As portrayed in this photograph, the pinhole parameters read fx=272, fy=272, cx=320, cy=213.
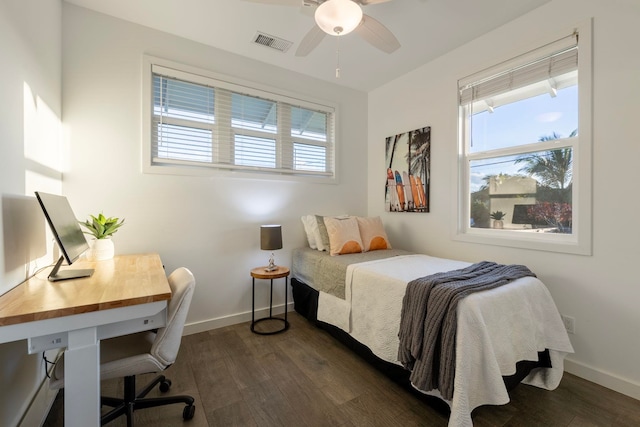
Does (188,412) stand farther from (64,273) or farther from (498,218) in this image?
(498,218)

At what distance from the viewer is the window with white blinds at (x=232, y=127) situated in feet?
8.38

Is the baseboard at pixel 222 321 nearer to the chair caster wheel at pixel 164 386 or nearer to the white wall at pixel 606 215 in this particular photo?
the chair caster wheel at pixel 164 386

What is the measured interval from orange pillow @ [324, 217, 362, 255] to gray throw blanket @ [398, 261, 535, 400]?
3.76ft

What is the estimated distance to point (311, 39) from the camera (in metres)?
2.02

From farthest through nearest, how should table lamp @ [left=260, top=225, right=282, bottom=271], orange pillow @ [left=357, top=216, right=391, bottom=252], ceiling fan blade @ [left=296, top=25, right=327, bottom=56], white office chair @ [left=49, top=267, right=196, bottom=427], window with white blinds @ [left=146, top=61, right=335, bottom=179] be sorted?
orange pillow @ [left=357, top=216, right=391, bottom=252]
table lamp @ [left=260, top=225, right=282, bottom=271]
window with white blinds @ [left=146, top=61, right=335, bottom=179]
ceiling fan blade @ [left=296, top=25, right=327, bottom=56]
white office chair @ [left=49, top=267, right=196, bottom=427]

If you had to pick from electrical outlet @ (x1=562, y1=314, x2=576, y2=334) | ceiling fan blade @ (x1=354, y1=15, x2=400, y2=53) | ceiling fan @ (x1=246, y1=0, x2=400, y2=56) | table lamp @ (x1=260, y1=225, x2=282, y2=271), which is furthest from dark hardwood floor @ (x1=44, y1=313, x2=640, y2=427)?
ceiling fan blade @ (x1=354, y1=15, x2=400, y2=53)

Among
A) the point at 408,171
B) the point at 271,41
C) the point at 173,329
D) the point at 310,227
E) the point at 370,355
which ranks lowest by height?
the point at 370,355

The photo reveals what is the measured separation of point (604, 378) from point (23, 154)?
389cm

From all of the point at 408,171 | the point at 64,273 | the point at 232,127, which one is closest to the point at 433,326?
the point at 64,273

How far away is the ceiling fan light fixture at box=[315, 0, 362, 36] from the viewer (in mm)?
1560

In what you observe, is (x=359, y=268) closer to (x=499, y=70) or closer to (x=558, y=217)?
(x=558, y=217)

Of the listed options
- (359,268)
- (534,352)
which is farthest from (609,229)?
(359,268)

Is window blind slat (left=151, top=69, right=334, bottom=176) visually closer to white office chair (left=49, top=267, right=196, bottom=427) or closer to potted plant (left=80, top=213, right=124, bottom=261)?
potted plant (left=80, top=213, right=124, bottom=261)

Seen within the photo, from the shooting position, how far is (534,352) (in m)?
1.64
